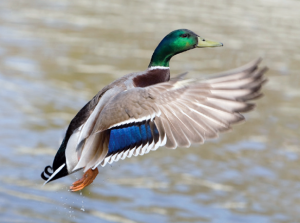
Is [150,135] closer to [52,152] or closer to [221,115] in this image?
[221,115]

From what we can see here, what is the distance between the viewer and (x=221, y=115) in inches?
133

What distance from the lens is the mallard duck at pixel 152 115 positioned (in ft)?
10.9

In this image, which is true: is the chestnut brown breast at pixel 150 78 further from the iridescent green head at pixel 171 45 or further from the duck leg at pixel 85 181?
the duck leg at pixel 85 181

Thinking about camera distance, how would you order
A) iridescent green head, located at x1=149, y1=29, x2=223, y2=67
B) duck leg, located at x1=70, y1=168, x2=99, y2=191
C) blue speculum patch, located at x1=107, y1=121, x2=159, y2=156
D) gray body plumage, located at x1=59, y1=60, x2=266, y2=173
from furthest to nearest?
iridescent green head, located at x1=149, y1=29, x2=223, y2=67 < duck leg, located at x1=70, y1=168, x2=99, y2=191 < blue speculum patch, located at x1=107, y1=121, x2=159, y2=156 < gray body plumage, located at x1=59, y1=60, x2=266, y2=173

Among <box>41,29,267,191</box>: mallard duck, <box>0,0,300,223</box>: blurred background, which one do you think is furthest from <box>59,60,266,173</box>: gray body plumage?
<box>0,0,300,223</box>: blurred background

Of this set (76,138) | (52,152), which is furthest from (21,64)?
(76,138)

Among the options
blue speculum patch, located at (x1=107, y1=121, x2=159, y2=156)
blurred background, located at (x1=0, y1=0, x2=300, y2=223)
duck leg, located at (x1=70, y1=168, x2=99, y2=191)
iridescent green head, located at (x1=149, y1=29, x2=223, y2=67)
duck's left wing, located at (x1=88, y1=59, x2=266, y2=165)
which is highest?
iridescent green head, located at (x1=149, y1=29, x2=223, y2=67)

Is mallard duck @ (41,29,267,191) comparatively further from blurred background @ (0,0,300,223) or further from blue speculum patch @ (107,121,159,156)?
blurred background @ (0,0,300,223)

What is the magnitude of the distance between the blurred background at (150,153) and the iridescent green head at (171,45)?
2460 mm

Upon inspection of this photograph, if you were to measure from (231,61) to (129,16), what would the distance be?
344 cm

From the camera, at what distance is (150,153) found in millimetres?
7477

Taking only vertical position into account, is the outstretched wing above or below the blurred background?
above

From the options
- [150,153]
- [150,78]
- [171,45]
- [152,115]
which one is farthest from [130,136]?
[150,153]

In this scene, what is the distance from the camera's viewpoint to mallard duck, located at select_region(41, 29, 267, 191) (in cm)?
331
